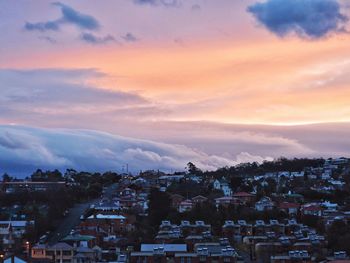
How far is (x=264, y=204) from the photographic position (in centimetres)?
4262

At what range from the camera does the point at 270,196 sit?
159ft

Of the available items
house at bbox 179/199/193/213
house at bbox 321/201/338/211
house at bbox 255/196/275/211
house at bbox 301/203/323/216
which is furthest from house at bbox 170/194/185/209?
house at bbox 321/201/338/211

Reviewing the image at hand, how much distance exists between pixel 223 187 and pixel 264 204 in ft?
39.2

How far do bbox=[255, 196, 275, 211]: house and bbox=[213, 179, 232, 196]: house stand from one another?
5.82 m

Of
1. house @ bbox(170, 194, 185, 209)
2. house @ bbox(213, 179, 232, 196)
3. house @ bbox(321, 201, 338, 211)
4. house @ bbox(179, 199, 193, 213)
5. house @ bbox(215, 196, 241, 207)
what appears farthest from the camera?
house @ bbox(213, 179, 232, 196)

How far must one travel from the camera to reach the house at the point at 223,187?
5153 cm

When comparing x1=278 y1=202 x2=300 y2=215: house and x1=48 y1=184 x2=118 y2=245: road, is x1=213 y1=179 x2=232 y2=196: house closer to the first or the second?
x1=278 y1=202 x2=300 y2=215: house

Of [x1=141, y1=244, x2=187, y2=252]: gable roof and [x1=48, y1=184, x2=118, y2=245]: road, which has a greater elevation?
[x1=48, y1=184, x2=118, y2=245]: road

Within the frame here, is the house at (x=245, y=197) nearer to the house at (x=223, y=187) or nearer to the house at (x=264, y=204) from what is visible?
the house at (x=264, y=204)

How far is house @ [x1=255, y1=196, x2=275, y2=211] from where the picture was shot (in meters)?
41.2

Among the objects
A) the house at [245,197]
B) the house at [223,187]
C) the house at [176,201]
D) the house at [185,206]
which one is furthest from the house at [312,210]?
the house at [223,187]

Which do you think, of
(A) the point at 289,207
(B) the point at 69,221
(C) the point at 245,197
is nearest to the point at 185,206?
(C) the point at 245,197

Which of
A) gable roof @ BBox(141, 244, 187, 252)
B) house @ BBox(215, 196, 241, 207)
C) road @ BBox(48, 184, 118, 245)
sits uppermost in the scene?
house @ BBox(215, 196, 241, 207)

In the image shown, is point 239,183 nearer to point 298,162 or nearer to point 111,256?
point 298,162
